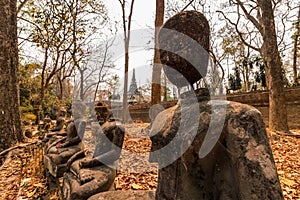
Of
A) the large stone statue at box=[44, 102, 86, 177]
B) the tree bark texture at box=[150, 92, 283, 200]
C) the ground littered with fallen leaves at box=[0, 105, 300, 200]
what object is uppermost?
the tree bark texture at box=[150, 92, 283, 200]

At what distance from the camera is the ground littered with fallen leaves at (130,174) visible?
342 centimetres

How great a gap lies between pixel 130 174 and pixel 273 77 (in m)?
5.06

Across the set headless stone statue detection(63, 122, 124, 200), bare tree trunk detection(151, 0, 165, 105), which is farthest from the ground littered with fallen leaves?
bare tree trunk detection(151, 0, 165, 105)

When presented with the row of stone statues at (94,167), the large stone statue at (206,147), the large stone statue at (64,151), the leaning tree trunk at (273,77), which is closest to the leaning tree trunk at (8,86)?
the large stone statue at (64,151)

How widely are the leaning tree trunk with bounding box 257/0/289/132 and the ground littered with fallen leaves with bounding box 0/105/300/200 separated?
45cm

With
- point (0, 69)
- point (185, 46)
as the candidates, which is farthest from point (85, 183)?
point (0, 69)

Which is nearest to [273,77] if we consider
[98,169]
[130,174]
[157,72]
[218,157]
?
[157,72]

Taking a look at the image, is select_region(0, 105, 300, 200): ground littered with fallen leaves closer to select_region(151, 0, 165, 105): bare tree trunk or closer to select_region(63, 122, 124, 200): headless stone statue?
select_region(63, 122, 124, 200): headless stone statue

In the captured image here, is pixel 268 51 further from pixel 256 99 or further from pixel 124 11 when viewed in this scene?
pixel 124 11

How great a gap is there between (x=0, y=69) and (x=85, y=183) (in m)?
5.74

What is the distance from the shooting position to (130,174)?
4211mm

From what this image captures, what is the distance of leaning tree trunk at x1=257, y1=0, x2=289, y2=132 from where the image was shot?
6285 mm

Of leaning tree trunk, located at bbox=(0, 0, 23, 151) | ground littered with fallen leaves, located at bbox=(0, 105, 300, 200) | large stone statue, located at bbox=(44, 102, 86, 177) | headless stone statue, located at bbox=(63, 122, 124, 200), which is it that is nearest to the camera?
headless stone statue, located at bbox=(63, 122, 124, 200)

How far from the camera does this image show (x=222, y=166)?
3.80ft
